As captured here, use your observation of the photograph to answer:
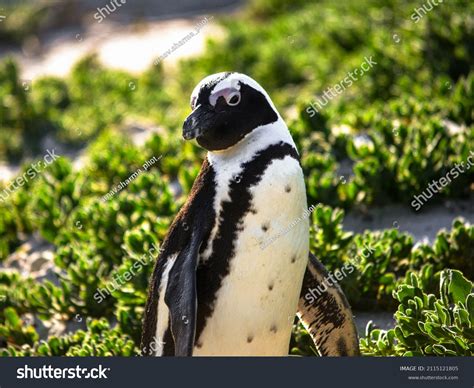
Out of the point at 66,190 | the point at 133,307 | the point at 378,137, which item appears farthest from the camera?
the point at 66,190

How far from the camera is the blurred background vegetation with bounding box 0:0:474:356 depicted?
13.9ft

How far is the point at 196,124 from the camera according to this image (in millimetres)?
3127

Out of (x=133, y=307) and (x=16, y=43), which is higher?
(x=133, y=307)

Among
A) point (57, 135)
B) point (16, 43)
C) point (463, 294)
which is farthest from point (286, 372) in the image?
point (16, 43)

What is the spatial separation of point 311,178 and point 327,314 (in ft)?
5.24

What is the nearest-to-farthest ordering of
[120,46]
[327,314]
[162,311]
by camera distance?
[162,311]
[327,314]
[120,46]

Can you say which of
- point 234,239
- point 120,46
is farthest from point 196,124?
point 120,46

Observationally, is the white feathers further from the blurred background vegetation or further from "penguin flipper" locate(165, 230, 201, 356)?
the blurred background vegetation

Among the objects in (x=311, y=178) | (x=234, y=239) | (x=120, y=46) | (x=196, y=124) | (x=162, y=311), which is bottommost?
(x=120, y=46)

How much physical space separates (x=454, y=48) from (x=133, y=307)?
3.57 m

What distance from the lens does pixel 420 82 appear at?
677cm

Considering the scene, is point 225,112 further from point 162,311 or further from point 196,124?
point 162,311

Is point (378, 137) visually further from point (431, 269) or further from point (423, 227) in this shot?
point (431, 269)

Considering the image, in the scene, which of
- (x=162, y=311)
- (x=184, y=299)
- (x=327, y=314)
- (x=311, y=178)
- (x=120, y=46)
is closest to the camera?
(x=184, y=299)
